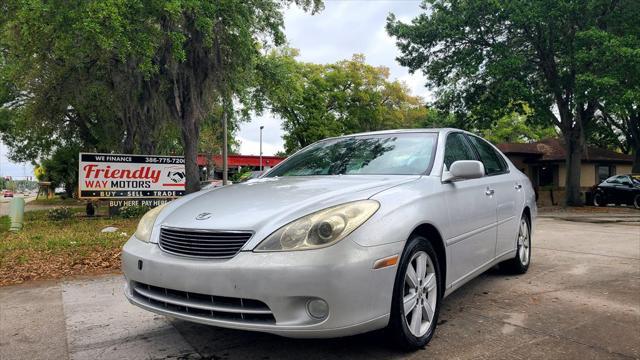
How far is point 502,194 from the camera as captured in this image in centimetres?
474

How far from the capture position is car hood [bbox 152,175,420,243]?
2.81m

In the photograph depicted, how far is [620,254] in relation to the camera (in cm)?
692

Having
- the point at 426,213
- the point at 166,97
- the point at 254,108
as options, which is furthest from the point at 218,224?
the point at 254,108

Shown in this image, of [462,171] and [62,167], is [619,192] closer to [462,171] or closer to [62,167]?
[462,171]

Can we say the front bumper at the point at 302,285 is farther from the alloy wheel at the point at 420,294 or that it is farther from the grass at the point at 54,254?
the grass at the point at 54,254

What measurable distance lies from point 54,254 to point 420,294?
5.90 m

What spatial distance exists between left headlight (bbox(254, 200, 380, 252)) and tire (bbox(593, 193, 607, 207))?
2341 cm

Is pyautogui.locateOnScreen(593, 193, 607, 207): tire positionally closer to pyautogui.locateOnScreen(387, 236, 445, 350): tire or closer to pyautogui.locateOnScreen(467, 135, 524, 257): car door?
A: pyautogui.locateOnScreen(467, 135, 524, 257): car door

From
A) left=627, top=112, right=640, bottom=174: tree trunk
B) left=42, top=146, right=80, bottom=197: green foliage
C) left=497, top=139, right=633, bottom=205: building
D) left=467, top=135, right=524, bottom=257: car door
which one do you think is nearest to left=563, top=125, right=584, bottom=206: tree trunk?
left=627, top=112, right=640, bottom=174: tree trunk

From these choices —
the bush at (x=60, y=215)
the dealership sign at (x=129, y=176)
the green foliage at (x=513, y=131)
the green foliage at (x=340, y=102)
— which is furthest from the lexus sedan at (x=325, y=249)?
the green foliage at (x=513, y=131)

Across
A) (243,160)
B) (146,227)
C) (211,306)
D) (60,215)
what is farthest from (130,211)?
(243,160)

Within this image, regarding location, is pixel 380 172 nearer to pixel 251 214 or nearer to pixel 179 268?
pixel 251 214

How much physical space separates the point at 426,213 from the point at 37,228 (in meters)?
10.7

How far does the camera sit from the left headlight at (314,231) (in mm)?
2645
